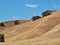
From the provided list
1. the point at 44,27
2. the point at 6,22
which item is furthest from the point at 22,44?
the point at 6,22

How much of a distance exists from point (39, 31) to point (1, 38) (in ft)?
46.4

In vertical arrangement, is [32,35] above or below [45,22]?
below

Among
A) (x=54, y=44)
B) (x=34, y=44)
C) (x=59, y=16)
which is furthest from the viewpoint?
(x=59, y=16)

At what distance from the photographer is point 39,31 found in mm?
69875

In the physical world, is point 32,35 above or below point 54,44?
above

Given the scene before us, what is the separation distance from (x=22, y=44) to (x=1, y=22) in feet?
315

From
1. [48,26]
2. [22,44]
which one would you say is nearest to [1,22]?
[48,26]

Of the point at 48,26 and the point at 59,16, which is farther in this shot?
the point at 59,16

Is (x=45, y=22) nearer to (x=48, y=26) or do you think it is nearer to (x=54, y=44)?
(x=48, y=26)

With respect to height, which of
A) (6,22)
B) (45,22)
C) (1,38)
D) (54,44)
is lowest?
(54,44)

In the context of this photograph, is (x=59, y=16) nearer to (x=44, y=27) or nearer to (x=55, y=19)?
(x=55, y=19)

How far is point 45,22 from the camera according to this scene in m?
78.1

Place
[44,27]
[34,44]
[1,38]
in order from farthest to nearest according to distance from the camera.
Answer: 1. [44,27]
2. [1,38]
3. [34,44]

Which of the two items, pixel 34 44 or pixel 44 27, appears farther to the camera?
pixel 44 27
